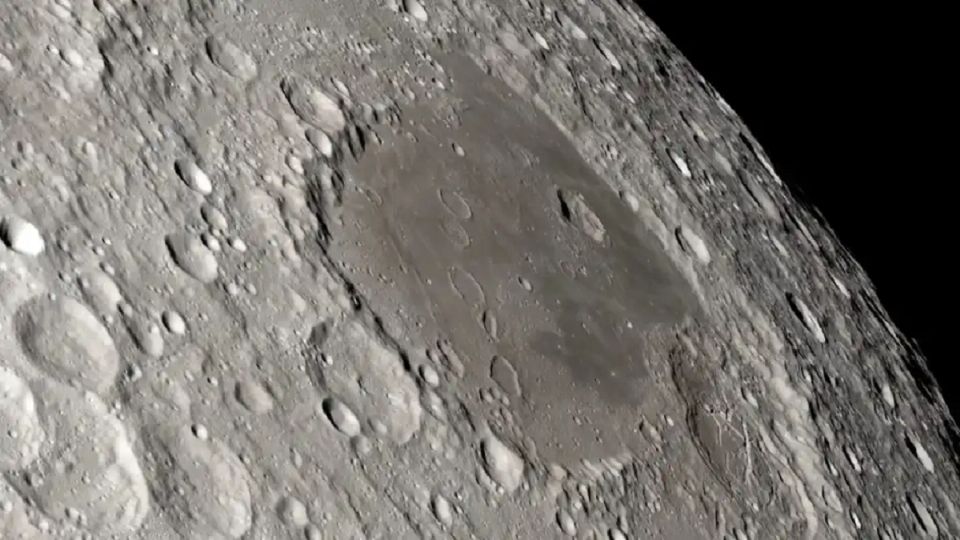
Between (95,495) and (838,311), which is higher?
(95,495)

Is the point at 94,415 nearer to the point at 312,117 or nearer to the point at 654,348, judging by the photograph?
the point at 312,117

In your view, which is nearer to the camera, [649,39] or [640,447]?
[640,447]

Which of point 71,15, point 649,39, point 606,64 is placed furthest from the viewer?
point 649,39

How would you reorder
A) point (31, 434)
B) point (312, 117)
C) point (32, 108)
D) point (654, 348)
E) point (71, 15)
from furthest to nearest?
point (654, 348)
point (312, 117)
point (71, 15)
point (32, 108)
point (31, 434)

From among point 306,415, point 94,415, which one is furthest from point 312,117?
point 94,415

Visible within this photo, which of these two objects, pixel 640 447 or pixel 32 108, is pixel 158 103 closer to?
pixel 32 108

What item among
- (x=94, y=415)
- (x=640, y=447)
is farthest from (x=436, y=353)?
(x=94, y=415)
